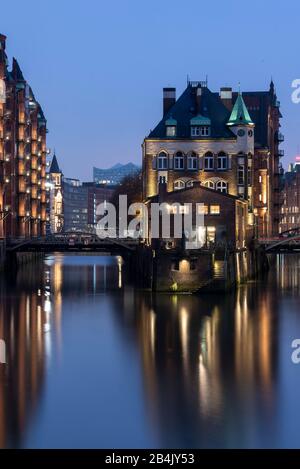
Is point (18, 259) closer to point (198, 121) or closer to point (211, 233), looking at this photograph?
point (198, 121)

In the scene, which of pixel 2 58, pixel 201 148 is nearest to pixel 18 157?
pixel 2 58

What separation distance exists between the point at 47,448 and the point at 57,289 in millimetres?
49075

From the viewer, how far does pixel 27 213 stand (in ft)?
421

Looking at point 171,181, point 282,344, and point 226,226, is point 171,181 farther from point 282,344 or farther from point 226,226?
point 282,344

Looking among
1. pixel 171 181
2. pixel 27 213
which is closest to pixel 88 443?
pixel 171 181

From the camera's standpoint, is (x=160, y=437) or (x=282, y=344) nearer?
(x=160, y=437)

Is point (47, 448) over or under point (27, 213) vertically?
under

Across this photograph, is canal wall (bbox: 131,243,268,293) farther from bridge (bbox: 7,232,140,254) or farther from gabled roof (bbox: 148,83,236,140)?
gabled roof (bbox: 148,83,236,140)

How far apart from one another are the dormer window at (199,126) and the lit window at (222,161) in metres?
2.41

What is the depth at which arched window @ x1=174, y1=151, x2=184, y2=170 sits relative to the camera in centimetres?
8638

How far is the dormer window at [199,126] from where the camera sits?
8662cm

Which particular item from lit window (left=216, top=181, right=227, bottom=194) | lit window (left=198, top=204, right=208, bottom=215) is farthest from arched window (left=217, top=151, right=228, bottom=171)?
lit window (left=198, top=204, right=208, bottom=215)
